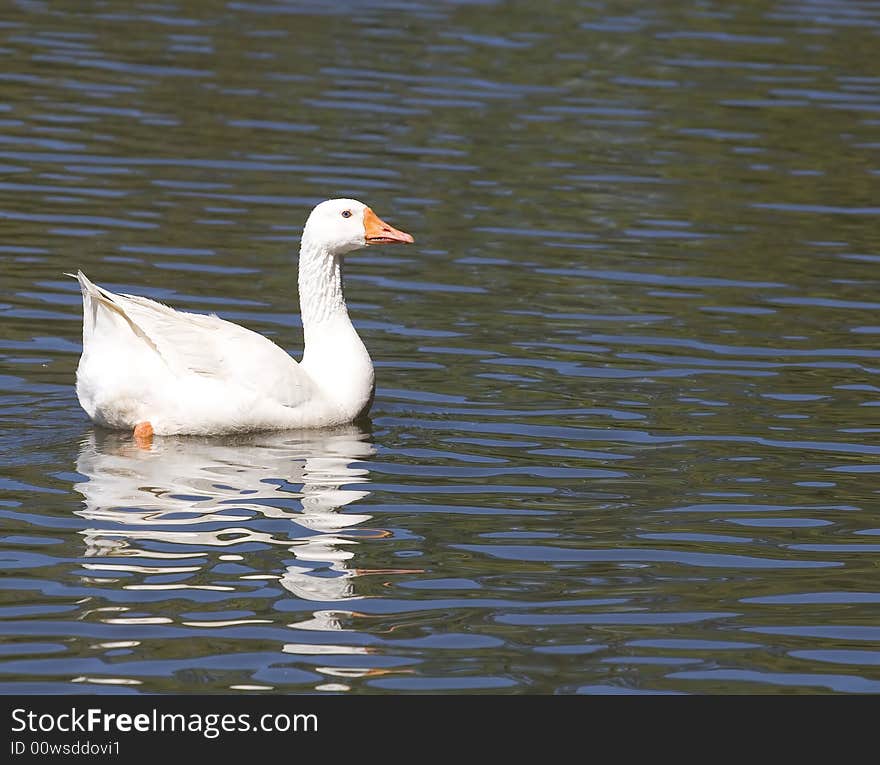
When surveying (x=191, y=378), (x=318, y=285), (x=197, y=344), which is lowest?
(x=191, y=378)

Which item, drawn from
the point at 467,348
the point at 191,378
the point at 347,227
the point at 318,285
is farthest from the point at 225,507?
the point at 467,348

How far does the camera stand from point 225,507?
10.6m

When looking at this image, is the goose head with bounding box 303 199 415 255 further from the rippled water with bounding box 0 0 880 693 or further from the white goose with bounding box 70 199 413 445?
the rippled water with bounding box 0 0 880 693

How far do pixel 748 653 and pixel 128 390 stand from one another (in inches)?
200

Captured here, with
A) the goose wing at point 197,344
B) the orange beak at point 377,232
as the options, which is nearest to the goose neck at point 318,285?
the orange beak at point 377,232

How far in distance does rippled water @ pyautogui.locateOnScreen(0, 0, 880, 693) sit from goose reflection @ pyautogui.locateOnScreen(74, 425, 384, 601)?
0.03 meters

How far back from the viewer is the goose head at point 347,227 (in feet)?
43.5

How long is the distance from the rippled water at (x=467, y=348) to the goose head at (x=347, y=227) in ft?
4.03

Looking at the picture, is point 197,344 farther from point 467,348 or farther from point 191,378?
point 467,348

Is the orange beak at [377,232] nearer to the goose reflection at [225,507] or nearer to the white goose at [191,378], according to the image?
the white goose at [191,378]

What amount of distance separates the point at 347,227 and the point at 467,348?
1870 mm

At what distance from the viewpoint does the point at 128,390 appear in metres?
12.1

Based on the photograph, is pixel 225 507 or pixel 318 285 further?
pixel 318 285

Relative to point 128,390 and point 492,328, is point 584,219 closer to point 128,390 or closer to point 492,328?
point 492,328
